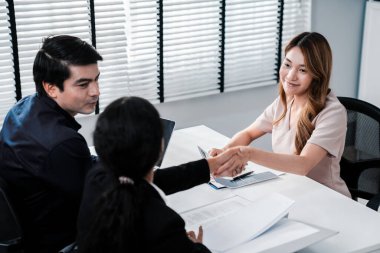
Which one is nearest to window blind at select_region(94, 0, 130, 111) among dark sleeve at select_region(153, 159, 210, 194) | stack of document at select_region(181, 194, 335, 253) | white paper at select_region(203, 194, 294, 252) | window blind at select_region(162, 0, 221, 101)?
window blind at select_region(162, 0, 221, 101)

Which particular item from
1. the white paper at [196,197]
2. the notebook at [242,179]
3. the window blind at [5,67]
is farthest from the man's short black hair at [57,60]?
the window blind at [5,67]

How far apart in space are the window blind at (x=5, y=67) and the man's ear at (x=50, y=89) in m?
1.11

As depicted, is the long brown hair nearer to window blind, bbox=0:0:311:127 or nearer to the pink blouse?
the pink blouse

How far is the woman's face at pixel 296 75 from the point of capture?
8.19 ft

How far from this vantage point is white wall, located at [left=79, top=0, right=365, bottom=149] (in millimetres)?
3700

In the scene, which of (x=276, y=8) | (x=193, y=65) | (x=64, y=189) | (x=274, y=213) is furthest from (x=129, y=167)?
(x=276, y=8)

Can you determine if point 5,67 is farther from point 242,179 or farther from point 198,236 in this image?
point 198,236

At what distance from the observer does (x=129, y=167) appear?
1352mm

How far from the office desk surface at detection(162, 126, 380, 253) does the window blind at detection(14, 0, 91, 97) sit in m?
1.06

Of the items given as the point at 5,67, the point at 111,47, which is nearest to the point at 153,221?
the point at 5,67

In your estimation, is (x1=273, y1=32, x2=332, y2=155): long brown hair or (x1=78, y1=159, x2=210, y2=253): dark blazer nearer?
(x1=78, y1=159, x2=210, y2=253): dark blazer

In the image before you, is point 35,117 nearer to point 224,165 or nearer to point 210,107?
point 224,165

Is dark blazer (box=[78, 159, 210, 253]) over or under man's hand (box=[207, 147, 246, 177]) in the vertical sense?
over

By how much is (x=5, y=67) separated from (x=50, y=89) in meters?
1.14
